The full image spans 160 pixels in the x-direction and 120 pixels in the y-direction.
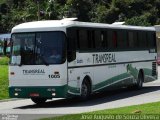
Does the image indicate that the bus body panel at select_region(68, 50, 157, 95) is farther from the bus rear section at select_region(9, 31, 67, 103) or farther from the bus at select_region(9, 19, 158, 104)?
the bus rear section at select_region(9, 31, 67, 103)

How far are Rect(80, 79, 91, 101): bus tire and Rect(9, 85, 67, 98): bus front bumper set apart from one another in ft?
4.98

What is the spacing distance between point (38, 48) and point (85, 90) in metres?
2.59

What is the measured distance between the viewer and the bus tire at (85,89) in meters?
21.7

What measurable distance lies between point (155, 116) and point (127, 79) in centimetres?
1318

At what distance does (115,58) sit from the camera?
25062mm

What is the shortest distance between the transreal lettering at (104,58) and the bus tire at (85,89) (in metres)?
1.08

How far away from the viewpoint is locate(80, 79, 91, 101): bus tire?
854 inches

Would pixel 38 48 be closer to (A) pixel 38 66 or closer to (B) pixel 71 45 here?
(A) pixel 38 66

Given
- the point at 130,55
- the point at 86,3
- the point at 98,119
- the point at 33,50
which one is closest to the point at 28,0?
the point at 86,3

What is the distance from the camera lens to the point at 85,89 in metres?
21.8

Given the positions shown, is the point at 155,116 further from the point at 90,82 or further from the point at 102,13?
the point at 102,13

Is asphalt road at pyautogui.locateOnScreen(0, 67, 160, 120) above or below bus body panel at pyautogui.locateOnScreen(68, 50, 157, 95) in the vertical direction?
below

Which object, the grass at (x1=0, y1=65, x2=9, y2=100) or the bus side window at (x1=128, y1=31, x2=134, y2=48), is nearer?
the grass at (x1=0, y1=65, x2=9, y2=100)

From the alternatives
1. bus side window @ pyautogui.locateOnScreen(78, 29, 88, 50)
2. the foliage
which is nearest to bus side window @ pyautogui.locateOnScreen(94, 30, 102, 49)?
bus side window @ pyautogui.locateOnScreen(78, 29, 88, 50)
